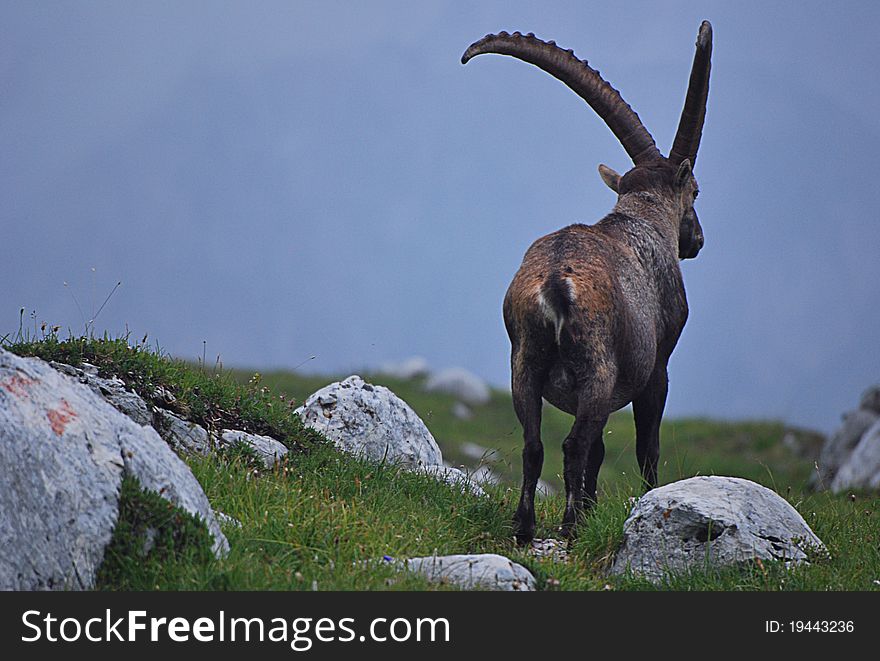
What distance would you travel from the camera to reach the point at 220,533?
242 inches

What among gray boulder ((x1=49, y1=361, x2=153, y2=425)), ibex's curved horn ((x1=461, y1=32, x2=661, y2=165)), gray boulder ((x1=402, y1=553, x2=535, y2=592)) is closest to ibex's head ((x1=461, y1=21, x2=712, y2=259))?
ibex's curved horn ((x1=461, y1=32, x2=661, y2=165))

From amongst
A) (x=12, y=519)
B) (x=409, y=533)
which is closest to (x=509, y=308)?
(x=409, y=533)

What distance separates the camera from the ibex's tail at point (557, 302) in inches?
293

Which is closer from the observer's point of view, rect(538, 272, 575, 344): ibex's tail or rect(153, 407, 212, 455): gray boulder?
A: rect(538, 272, 575, 344): ibex's tail

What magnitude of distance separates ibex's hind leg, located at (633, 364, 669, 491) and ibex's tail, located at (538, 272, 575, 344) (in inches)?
86.6

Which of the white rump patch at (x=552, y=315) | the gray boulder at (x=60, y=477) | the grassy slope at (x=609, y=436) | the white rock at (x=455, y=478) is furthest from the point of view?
the grassy slope at (x=609, y=436)

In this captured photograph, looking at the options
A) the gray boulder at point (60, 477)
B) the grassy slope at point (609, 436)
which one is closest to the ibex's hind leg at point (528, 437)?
the gray boulder at point (60, 477)

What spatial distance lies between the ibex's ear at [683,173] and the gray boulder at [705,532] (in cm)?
382

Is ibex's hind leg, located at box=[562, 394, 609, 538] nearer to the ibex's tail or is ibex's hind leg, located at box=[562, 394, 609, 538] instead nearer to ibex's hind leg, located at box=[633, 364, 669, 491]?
the ibex's tail

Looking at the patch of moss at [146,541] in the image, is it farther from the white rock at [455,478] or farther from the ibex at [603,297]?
the white rock at [455,478]

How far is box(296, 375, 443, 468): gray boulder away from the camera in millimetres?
9703

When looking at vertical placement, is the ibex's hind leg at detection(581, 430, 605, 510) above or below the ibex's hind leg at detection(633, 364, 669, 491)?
below
